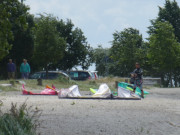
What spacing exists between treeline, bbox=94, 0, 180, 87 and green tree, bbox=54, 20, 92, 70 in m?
5.36

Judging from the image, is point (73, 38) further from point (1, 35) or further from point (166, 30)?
point (1, 35)

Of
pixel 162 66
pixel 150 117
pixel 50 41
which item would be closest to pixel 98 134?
pixel 150 117

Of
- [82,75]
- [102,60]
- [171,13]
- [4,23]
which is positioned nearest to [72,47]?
[171,13]

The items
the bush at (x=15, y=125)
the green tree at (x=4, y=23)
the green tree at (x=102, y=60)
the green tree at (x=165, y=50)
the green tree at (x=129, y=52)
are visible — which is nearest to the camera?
the bush at (x=15, y=125)

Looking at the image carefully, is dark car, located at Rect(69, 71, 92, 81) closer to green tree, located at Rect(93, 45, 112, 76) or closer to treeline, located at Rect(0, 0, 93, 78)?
treeline, located at Rect(0, 0, 93, 78)

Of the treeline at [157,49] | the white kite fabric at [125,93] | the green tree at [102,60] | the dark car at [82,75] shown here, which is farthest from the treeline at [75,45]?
the green tree at [102,60]

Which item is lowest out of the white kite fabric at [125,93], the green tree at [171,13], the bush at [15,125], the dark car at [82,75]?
the bush at [15,125]

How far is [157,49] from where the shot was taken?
46625 millimetres

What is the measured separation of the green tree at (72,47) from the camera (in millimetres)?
60500

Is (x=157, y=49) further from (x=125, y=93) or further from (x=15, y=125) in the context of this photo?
(x=15, y=125)


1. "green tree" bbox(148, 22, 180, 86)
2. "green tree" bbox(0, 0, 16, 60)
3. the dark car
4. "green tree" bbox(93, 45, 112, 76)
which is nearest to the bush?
"green tree" bbox(0, 0, 16, 60)

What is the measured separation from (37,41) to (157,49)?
13.4m

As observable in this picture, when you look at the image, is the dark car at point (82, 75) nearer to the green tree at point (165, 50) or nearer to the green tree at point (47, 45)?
the green tree at point (47, 45)

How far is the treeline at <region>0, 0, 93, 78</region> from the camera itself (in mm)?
9258
